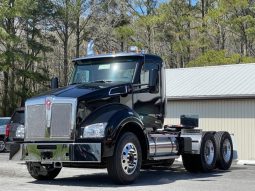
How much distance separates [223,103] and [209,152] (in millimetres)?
5710

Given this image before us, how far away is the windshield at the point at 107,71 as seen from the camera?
12.3m

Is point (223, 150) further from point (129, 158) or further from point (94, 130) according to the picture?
point (94, 130)

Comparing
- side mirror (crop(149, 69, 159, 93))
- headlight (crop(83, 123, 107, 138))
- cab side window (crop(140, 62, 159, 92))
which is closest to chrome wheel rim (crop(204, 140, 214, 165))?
side mirror (crop(149, 69, 159, 93))

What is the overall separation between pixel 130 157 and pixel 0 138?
1482 cm

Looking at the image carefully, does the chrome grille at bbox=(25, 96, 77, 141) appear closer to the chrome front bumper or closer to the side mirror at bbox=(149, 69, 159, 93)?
the chrome front bumper

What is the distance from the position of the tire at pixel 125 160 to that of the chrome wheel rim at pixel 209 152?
362cm

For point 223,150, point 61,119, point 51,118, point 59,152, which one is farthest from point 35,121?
point 223,150

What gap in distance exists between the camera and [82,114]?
434 inches

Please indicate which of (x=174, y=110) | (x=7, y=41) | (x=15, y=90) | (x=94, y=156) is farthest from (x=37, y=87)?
(x=94, y=156)

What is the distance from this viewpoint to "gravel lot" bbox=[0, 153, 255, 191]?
1080 centimetres

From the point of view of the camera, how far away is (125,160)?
1123cm

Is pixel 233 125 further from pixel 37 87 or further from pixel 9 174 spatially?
pixel 37 87

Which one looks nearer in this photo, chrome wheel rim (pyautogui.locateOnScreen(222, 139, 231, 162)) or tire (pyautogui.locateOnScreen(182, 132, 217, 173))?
tire (pyautogui.locateOnScreen(182, 132, 217, 173))

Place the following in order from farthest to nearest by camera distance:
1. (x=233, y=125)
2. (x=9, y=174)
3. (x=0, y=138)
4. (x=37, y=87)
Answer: (x=37, y=87) → (x=0, y=138) → (x=233, y=125) → (x=9, y=174)
